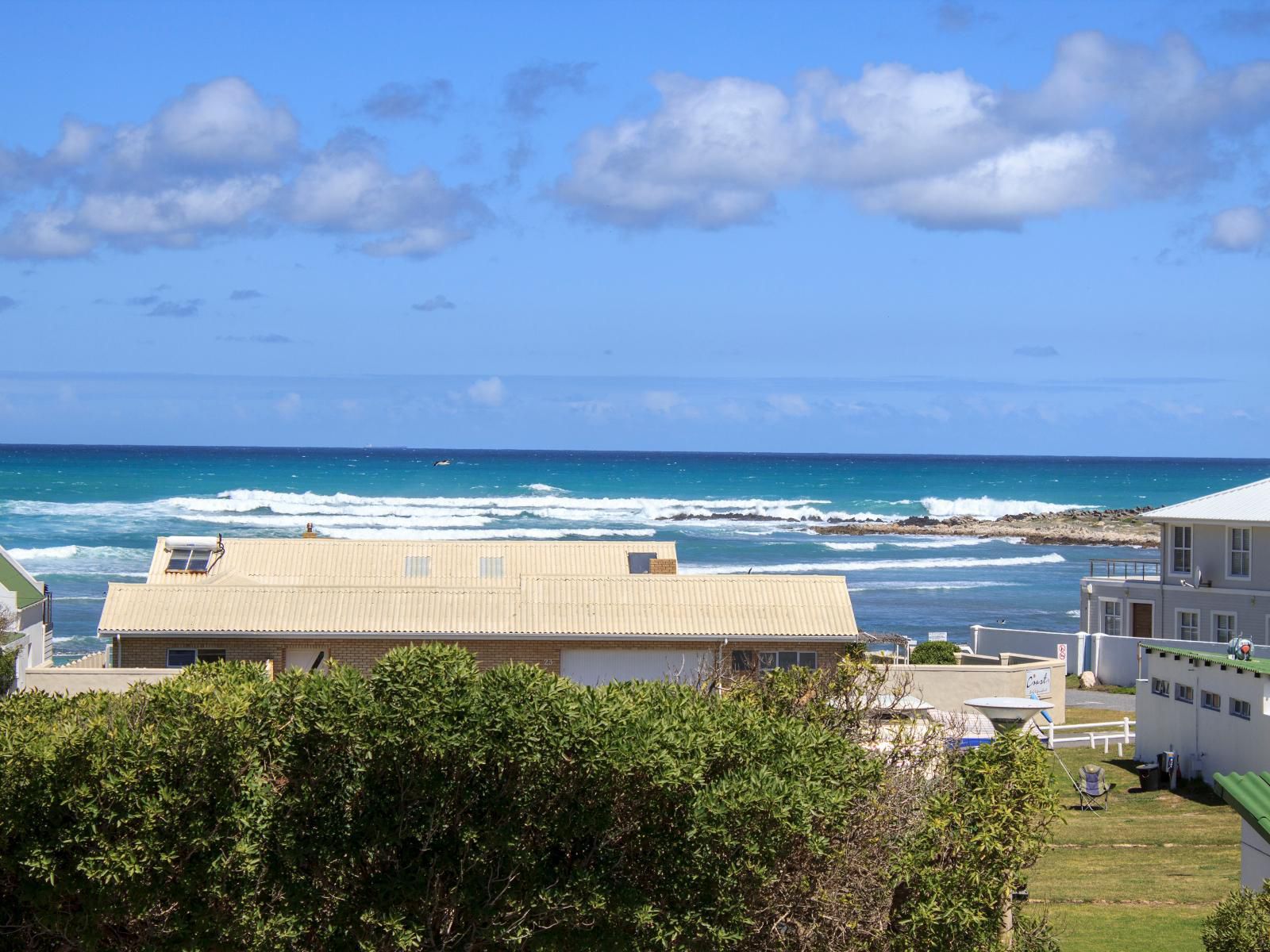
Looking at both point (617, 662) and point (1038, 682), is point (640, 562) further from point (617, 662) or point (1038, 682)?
point (1038, 682)

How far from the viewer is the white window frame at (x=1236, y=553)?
37.5 metres

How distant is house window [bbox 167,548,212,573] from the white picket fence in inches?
713

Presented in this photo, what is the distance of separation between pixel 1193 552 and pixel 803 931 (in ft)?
98.2

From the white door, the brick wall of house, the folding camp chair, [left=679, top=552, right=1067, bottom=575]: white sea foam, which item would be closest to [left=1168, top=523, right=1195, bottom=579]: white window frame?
the brick wall of house

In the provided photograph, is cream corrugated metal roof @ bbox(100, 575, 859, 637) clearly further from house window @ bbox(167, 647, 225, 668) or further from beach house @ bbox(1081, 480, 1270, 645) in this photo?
beach house @ bbox(1081, 480, 1270, 645)

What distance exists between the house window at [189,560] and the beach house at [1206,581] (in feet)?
79.5

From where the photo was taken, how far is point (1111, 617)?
40844 millimetres

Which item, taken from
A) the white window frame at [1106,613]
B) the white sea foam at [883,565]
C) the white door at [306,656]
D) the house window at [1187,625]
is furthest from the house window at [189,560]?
the white sea foam at [883,565]

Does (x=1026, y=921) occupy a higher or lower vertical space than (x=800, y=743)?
lower

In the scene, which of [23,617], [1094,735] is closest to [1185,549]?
[1094,735]

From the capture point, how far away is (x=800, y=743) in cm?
1236

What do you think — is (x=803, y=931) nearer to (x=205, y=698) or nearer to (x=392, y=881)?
(x=392, y=881)

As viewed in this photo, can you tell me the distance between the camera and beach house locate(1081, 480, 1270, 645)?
37.2m

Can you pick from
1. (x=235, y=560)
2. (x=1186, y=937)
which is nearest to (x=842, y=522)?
(x=235, y=560)
